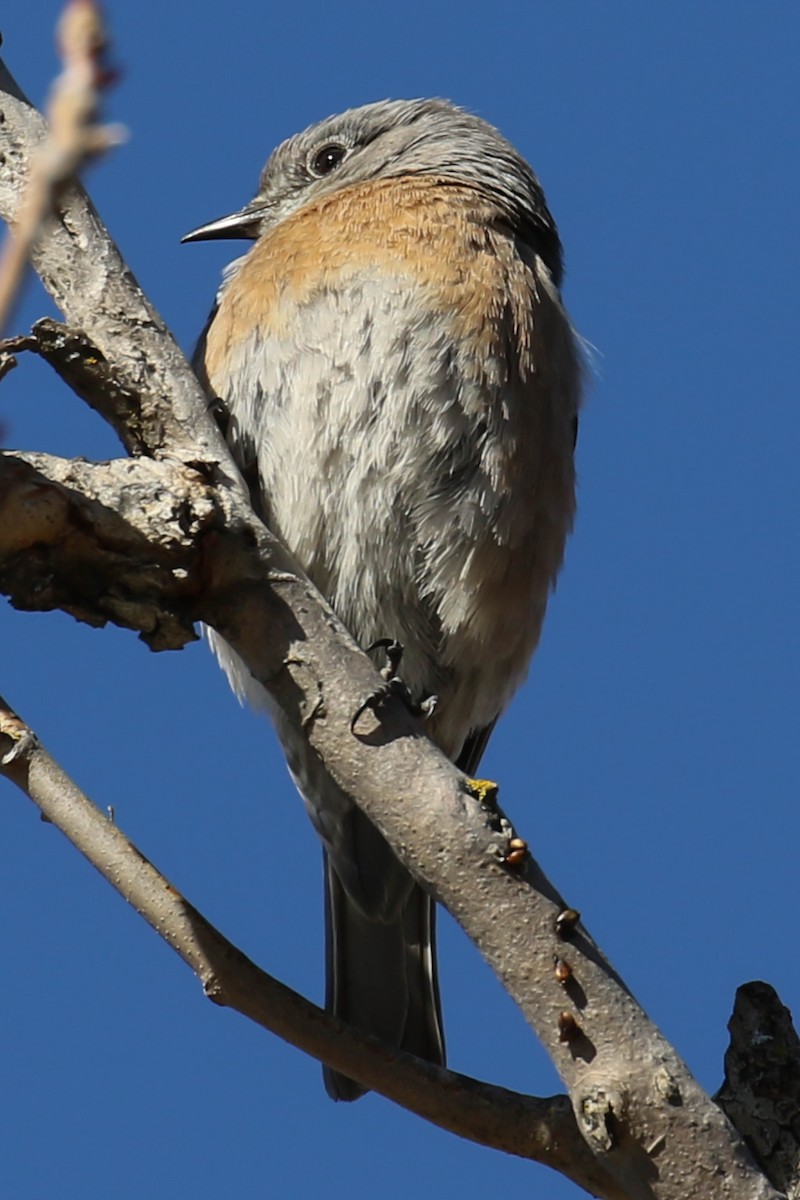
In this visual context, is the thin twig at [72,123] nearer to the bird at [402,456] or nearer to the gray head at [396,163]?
the bird at [402,456]

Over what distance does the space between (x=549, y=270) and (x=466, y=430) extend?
100 centimetres

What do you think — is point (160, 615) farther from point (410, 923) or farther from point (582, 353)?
point (582, 353)

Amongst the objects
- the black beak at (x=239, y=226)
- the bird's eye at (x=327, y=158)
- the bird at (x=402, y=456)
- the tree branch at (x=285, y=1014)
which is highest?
the bird's eye at (x=327, y=158)

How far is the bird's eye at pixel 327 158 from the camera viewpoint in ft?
17.8

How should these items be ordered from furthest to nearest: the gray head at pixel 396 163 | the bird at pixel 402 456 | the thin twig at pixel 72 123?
1. the gray head at pixel 396 163
2. the bird at pixel 402 456
3. the thin twig at pixel 72 123

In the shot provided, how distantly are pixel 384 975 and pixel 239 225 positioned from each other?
9.14 feet

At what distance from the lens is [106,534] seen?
2779 millimetres

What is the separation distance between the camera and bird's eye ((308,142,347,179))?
5.42 meters

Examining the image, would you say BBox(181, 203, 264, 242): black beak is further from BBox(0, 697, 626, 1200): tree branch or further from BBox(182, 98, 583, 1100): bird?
BBox(0, 697, 626, 1200): tree branch

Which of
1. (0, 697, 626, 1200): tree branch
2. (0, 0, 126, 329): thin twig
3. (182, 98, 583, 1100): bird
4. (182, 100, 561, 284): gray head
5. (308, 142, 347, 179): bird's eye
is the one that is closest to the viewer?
(0, 0, 126, 329): thin twig

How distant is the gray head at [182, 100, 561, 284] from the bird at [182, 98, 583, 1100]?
0.23 m

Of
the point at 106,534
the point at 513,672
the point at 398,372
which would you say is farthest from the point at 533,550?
the point at 106,534

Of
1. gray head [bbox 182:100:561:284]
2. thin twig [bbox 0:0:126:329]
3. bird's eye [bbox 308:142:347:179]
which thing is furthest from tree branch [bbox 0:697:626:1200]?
bird's eye [bbox 308:142:347:179]

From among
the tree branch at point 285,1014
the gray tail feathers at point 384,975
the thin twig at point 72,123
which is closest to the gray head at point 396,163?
the gray tail feathers at point 384,975
